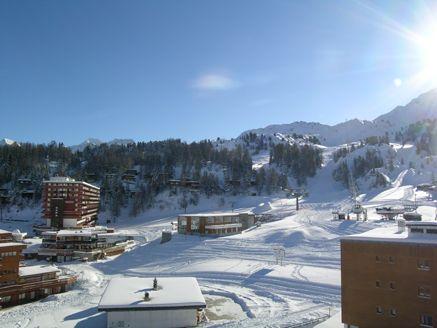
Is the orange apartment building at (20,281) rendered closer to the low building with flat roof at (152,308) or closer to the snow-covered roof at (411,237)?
the low building with flat roof at (152,308)

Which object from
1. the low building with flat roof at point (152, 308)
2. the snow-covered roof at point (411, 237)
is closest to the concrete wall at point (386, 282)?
the snow-covered roof at point (411, 237)

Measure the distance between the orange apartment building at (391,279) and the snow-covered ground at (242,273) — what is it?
18.0 feet

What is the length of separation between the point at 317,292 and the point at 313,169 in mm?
130976

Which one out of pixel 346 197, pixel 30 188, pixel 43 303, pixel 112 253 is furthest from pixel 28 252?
pixel 346 197

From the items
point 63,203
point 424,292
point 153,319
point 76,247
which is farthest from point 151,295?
point 63,203

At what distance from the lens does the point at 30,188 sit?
449ft

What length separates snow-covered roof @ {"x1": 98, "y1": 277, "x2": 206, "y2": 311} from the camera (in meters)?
36.3

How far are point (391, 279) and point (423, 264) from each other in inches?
95.9

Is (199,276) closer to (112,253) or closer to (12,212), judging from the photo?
(112,253)

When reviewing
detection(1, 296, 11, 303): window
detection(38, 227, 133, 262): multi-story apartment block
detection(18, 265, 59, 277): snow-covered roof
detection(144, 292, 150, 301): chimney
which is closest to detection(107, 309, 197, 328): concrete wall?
detection(144, 292, 150, 301): chimney

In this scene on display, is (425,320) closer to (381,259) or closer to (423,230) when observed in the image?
(381,259)

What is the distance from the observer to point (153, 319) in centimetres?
3662

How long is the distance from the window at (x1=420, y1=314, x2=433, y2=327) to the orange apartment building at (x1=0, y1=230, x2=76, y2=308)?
3986 cm

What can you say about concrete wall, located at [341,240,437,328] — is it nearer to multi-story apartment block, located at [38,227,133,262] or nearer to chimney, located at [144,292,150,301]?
chimney, located at [144,292,150,301]
